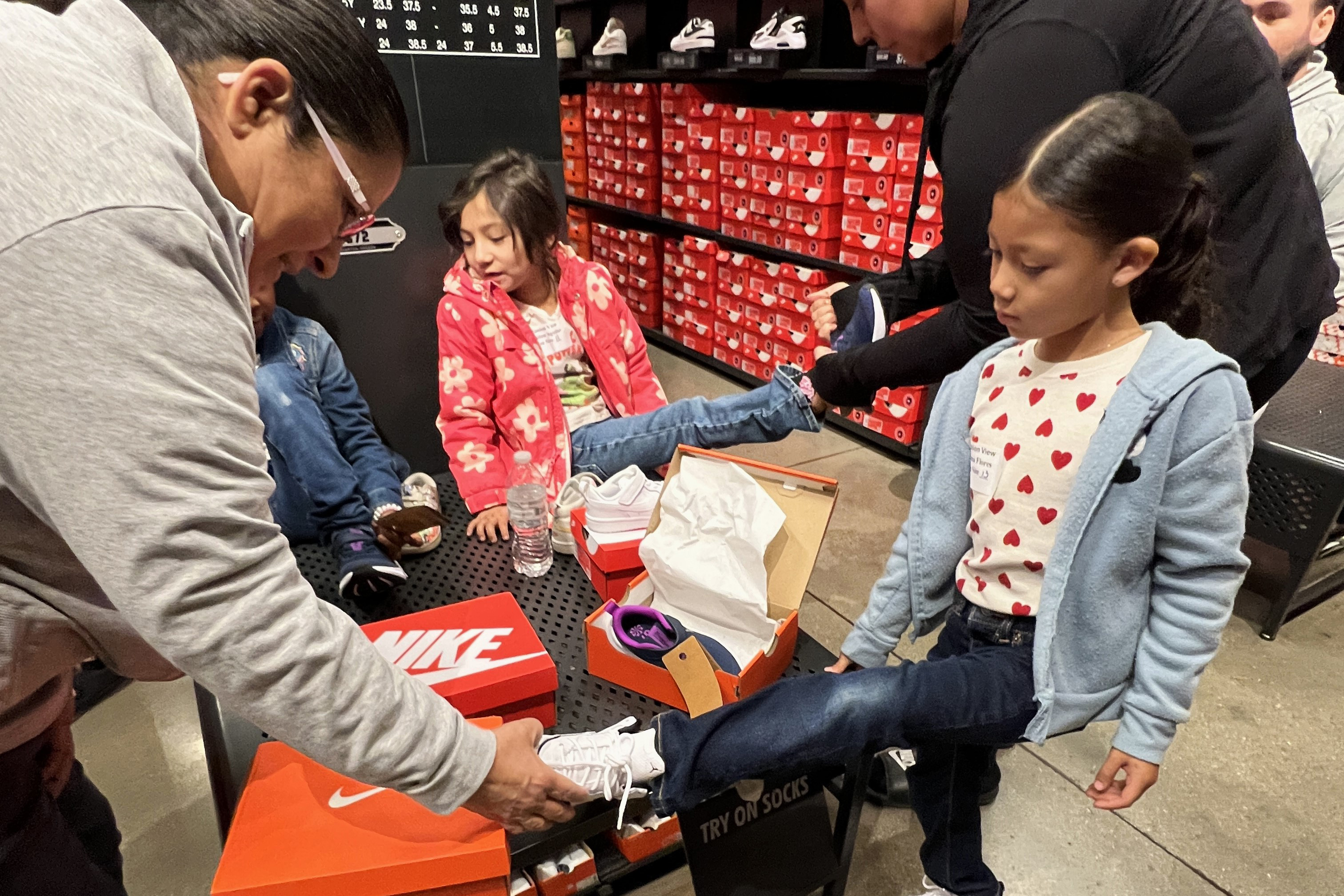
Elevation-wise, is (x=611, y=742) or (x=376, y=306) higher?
(x=376, y=306)

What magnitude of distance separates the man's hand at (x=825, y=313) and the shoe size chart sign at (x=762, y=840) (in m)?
0.86

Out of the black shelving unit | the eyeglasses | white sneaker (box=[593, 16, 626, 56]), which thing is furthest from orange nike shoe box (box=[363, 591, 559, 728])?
white sneaker (box=[593, 16, 626, 56])

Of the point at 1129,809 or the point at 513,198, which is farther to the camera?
the point at 513,198

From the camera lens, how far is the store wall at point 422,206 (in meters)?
1.67

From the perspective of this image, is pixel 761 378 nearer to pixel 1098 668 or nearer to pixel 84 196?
pixel 1098 668

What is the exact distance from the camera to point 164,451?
422mm

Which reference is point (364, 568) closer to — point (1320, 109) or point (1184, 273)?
point (1184, 273)

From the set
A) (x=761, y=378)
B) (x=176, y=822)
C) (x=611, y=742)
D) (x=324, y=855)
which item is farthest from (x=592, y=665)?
(x=761, y=378)

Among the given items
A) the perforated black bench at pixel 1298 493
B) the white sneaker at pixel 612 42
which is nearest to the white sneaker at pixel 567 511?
the perforated black bench at pixel 1298 493

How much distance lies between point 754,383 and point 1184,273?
259 centimetres

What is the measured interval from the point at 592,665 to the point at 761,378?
7.97 feet

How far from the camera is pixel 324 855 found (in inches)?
31.8

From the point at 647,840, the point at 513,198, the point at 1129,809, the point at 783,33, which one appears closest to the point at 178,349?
the point at 647,840

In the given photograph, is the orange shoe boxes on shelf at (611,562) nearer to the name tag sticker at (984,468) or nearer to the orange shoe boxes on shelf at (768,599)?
the orange shoe boxes on shelf at (768,599)
